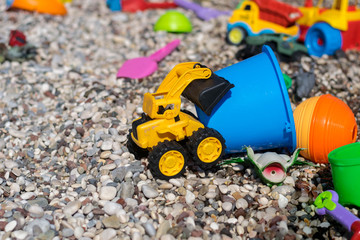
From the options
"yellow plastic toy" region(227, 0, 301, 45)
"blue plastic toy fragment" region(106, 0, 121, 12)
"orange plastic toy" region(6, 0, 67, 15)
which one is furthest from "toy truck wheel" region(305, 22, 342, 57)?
"orange plastic toy" region(6, 0, 67, 15)

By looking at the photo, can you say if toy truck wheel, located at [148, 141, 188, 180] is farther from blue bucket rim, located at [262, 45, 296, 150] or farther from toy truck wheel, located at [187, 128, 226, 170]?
blue bucket rim, located at [262, 45, 296, 150]

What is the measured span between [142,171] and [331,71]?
243 cm

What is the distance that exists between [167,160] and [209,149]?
0.95ft

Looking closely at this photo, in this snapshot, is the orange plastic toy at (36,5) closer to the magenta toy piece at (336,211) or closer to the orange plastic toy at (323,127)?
the orange plastic toy at (323,127)

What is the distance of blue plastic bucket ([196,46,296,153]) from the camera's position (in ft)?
9.17

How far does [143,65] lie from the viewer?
4426 mm

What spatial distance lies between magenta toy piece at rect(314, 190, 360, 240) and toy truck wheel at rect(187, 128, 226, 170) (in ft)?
2.27

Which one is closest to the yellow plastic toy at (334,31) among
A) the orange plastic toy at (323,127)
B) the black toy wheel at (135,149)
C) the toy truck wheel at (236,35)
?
the toy truck wheel at (236,35)

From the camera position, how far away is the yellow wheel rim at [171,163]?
2740 millimetres

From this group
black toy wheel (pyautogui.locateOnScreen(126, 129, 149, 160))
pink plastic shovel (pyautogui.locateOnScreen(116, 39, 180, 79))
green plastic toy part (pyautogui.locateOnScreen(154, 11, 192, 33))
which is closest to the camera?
black toy wheel (pyautogui.locateOnScreen(126, 129, 149, 160))

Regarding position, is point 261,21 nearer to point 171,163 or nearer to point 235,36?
point 235,36

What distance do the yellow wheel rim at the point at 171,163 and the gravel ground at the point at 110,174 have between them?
9cm

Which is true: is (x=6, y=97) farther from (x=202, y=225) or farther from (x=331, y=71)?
(x=331, y=71)

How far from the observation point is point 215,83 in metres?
2.71
